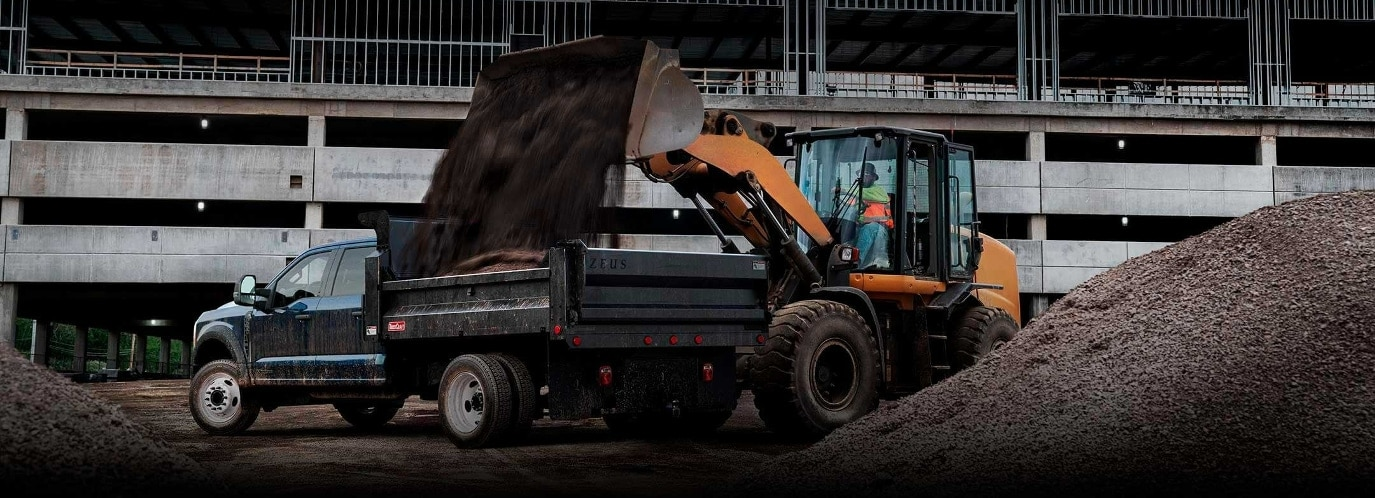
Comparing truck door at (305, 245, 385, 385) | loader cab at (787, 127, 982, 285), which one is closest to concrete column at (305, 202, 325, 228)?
truck door at (305, 245, 385, 385)

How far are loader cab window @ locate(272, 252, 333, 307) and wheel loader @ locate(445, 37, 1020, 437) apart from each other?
7.23ft

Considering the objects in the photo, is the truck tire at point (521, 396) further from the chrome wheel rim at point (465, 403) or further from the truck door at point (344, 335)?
the truck door at point (344, 335)

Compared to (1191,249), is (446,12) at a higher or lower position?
higher

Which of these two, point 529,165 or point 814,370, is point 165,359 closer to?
point 529,165

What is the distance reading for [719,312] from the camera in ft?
33.4

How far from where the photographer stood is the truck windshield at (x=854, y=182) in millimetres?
12195

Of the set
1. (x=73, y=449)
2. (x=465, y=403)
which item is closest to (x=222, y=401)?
(x=465, y=403)

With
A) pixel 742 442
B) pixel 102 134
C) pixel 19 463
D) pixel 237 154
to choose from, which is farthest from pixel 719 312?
pixel 102 134

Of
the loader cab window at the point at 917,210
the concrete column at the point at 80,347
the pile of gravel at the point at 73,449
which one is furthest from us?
the concrete column at the point at 80,347

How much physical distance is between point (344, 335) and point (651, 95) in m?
3.46

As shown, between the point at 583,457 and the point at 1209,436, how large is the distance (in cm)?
444

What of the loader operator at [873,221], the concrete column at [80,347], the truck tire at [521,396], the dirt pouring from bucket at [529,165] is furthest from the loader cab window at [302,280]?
the concrete column at [80,347]

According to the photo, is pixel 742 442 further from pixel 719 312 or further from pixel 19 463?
pixel 19 463

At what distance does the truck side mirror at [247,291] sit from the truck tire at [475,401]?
2592 millimetres
